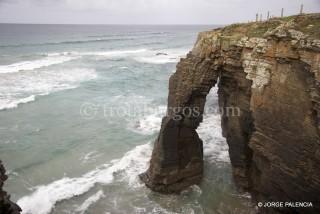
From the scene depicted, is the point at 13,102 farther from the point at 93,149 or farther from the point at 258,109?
the point at 258,109

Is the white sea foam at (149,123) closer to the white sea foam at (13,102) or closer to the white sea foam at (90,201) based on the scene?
the white sea foam at (90,201)

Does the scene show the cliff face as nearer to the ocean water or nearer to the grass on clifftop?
the grass on clifftop

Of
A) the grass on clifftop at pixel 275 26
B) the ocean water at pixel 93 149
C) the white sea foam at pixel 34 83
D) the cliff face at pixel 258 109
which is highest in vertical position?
the grass on clifftop at pixel 275 26

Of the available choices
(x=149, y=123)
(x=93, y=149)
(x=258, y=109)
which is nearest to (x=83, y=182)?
(x=93, y=149)

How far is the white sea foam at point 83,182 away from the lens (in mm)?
14562

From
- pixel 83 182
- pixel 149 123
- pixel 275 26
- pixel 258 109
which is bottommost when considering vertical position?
pixel 83 182

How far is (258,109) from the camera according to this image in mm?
11805

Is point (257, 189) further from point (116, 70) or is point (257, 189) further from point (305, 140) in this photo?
point (116, 70)

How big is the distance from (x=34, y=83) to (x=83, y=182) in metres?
25.5

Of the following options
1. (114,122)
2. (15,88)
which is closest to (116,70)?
(15,88)

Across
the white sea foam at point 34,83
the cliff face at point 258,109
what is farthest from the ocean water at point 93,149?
the cliff face at point 258,109

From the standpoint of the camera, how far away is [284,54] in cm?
1051

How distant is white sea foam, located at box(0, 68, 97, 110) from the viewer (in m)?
31.0

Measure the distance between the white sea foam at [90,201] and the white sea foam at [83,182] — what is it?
708mm
